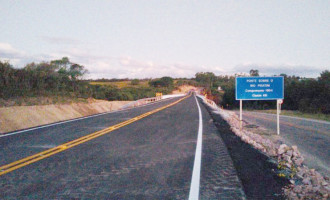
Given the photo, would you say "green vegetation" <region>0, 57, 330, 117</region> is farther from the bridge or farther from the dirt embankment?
the bridge

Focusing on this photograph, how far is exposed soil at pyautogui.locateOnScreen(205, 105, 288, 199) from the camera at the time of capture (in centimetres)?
527

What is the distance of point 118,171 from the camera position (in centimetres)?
652

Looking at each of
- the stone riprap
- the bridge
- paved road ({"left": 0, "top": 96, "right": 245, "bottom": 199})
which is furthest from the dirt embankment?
the stone riprap

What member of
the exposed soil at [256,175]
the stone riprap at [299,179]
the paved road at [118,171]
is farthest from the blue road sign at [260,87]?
the exposed soil at [256,175]

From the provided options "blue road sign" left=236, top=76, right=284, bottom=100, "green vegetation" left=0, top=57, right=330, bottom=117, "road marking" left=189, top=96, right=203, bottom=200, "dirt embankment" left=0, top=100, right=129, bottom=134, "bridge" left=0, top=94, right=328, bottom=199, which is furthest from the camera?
"green vegetation" left=0, top=57, right=330, bottom=117

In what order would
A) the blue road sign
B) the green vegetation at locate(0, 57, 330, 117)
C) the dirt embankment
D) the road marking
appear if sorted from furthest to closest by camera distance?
the green vegetation at locate(0, 57, 330, 117), the blue road sign, the dirt embankment, the road marking

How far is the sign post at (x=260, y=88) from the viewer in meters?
15.7

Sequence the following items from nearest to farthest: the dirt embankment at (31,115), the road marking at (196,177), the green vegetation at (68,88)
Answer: the road marking at (196,177), the dirt embankment at (31,115), the green vegetation at (68,88)

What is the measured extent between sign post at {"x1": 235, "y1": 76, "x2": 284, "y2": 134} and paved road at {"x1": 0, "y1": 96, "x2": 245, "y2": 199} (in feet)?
20.7

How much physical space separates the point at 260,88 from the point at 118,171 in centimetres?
1155

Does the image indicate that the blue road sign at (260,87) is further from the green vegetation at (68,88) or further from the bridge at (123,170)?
the green vegetation at (68,88)

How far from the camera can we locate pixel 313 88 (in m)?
50.5

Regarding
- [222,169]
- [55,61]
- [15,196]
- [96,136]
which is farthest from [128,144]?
[55,61]

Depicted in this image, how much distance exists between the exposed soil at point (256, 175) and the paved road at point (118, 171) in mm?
202
